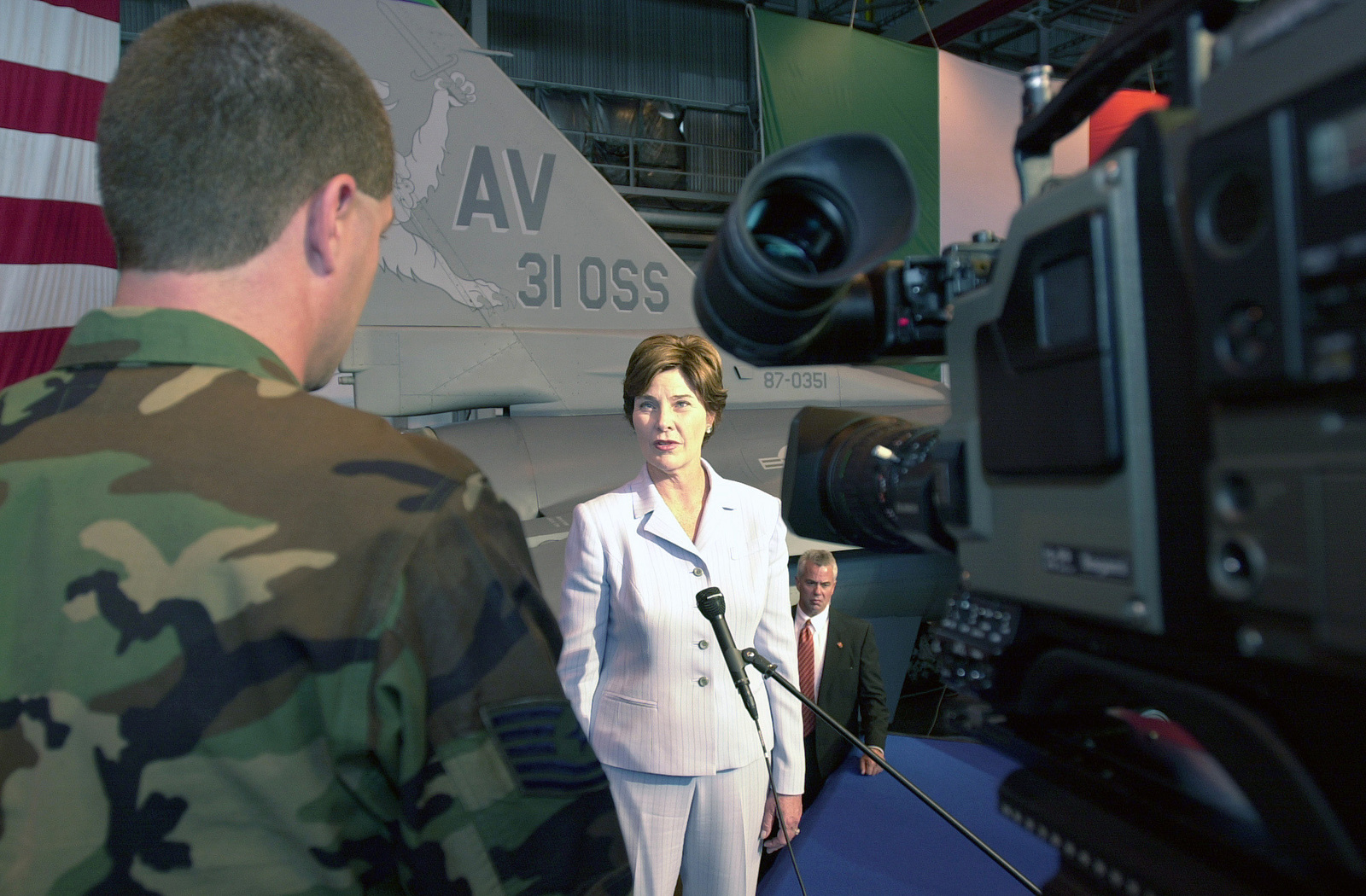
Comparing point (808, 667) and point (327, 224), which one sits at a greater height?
point (327, 224)

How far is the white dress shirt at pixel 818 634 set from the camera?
120 inches

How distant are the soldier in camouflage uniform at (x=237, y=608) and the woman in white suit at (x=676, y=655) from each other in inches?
39.8

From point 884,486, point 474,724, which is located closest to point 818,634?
point 884,486

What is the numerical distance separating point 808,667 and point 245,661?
8.69 ft

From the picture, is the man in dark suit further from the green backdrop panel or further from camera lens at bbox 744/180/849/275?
the green backdrop panel

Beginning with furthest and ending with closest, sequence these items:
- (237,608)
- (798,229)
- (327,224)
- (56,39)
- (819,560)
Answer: (56,39), (819,560), (798,229), (327,224), (237,608)

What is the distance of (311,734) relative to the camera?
637mm

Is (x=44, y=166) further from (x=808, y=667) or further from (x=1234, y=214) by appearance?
(x=1234, y=214)

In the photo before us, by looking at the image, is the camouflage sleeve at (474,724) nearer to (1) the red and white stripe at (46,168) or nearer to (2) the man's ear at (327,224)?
(2) the man's ear at (327,224)

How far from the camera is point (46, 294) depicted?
4.10 metres

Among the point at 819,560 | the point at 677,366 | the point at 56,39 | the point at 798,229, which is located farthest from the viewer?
the point at 56,39

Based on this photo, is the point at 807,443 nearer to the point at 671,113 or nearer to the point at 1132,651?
the point at 1132,651

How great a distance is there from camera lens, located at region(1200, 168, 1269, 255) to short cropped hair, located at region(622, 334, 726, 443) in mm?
1541

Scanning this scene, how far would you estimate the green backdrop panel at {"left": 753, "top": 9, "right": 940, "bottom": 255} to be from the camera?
272 inches
